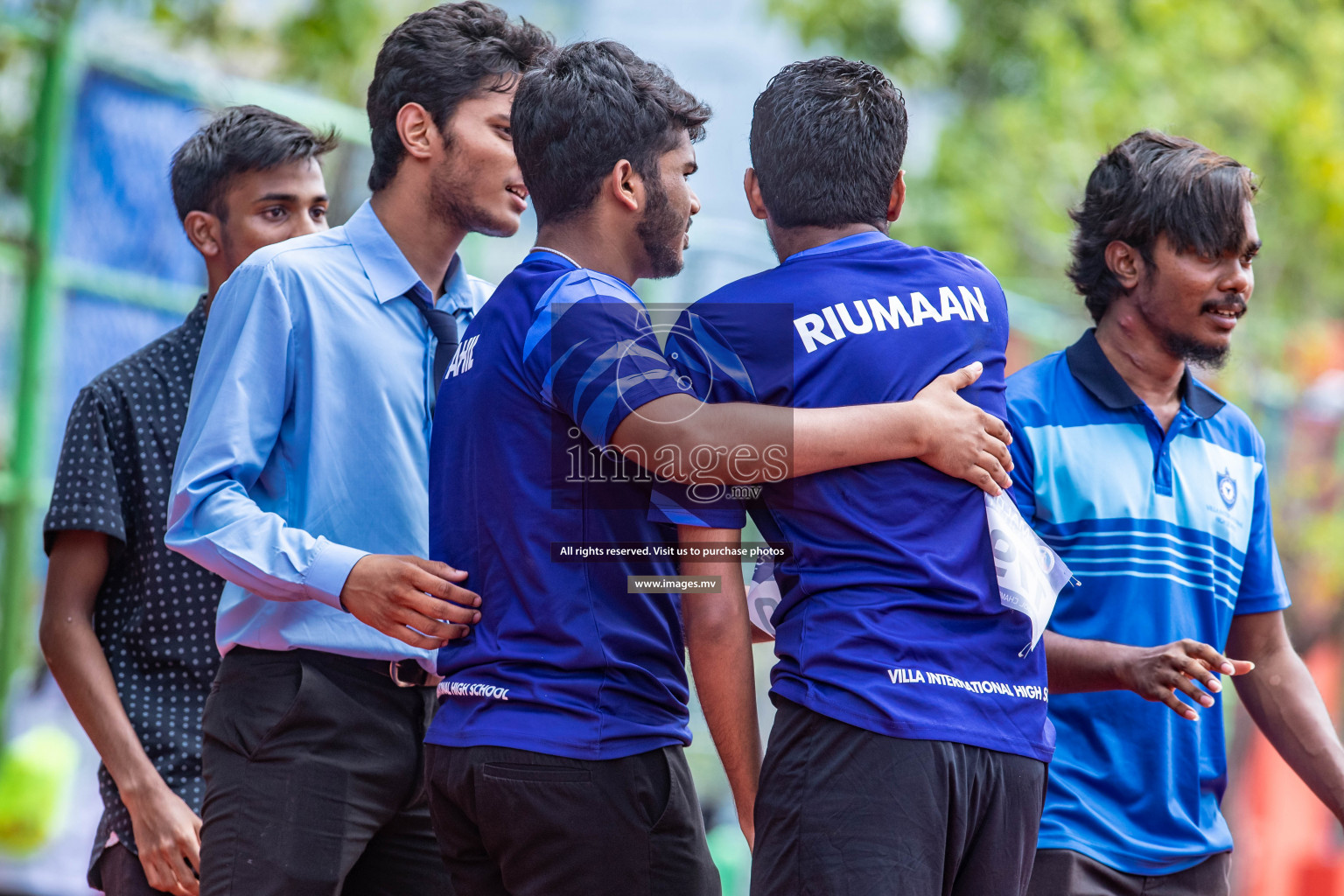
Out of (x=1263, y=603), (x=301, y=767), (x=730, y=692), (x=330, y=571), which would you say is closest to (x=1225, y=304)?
(x=1263, y=603)

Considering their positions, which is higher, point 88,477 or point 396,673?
point 88,477

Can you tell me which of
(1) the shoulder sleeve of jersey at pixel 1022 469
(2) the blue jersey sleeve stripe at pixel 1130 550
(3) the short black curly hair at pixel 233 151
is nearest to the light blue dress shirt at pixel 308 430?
(3) the short black curly hair at pixel 233 151

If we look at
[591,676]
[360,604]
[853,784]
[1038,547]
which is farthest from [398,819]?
[1038,547]

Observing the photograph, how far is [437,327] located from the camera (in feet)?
Answer: 9.60

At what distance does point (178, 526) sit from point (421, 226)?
80 centimetres

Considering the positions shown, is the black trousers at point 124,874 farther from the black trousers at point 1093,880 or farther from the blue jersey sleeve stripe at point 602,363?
the black trousers at point 1093,880

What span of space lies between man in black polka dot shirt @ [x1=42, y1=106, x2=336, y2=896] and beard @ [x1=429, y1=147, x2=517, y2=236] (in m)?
0.80

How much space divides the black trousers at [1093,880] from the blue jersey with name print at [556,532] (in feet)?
3.23

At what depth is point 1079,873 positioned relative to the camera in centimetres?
294

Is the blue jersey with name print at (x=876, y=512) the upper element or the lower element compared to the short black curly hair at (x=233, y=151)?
lower

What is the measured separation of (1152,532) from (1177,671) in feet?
1.67

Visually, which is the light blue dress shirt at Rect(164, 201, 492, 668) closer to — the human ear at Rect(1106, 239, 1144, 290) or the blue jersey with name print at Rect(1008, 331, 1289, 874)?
the blue jersey with name print at Rect(1008, 331, 1289, 874)

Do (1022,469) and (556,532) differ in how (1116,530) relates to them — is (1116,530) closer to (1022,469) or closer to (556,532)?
(1022,469)

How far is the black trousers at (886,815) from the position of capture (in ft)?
7.09
